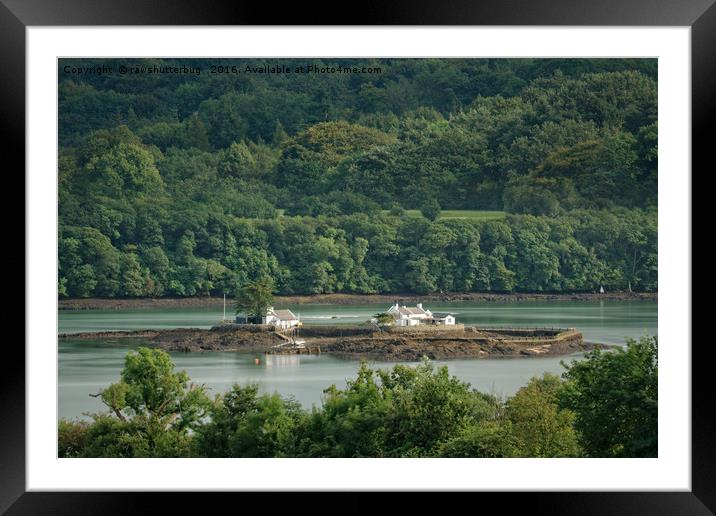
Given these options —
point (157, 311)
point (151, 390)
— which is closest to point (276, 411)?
point (151, 390)

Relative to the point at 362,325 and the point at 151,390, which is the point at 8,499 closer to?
the point at 151,390

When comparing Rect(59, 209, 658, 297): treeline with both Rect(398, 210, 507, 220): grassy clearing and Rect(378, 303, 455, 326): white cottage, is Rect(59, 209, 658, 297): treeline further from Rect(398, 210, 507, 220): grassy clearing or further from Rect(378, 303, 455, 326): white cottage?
Rect(378, 303, 455, 326): white cottage

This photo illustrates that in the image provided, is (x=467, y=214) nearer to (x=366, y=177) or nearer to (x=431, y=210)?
(x=431, y=210)

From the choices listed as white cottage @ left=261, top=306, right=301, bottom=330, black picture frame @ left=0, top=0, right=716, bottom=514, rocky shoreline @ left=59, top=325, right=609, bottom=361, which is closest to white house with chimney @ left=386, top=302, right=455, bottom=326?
rocky shoreline @ left=59, top=325, right=609, bottom=361

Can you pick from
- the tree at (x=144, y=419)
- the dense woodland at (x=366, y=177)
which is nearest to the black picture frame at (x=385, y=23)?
the tree at (x=144, y=419)

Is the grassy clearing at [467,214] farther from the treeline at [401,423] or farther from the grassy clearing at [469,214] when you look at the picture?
the treeline at [401,423]

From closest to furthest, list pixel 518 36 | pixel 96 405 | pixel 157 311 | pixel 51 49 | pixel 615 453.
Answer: pixel 51 49, pixel 518 36, pixel 615 453, pixel 96 405, pixel 157 311
